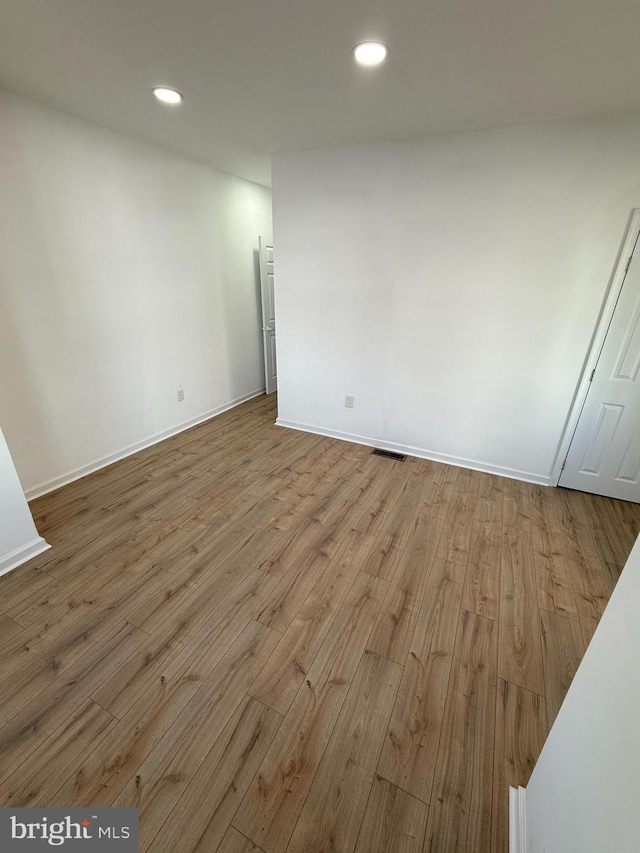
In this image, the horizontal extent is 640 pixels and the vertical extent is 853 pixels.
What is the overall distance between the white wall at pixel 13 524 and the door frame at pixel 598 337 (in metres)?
3.68

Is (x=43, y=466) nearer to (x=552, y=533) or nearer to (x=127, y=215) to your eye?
(x=127, y=215)

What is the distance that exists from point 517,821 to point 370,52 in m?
3.00

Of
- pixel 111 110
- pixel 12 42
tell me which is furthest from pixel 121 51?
pixel 111 110

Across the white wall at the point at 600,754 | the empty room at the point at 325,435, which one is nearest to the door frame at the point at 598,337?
the empty room at the point at 325,435

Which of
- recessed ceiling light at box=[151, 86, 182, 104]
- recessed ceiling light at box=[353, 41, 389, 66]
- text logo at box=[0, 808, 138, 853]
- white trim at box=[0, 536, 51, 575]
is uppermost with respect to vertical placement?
recessed ceiling light at box=[151, 86, 182, 104]

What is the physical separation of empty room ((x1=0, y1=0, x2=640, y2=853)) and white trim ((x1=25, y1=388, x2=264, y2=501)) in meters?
0.03

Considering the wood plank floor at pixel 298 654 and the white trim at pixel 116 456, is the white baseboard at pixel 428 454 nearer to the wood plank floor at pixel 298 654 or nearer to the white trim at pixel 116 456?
the wood plank floor at pixel 298 654

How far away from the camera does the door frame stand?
2279mm

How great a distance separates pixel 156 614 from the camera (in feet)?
5.87

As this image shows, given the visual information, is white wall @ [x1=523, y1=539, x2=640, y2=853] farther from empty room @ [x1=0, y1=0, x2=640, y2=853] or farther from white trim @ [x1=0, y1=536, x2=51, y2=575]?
white trim @ [x1=0, y1=536, x2=51, y2=575]

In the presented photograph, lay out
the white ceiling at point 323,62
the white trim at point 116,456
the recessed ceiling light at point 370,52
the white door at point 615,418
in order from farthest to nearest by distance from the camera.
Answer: the white trim at point 116,456 < the white door at point 615,418 < the recessed ceiling light at point 370,52 < the white ceiling at point 323,62

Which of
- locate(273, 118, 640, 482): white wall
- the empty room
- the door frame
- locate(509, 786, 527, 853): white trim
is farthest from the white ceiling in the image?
locate(509, 786, 527, 853): white trim

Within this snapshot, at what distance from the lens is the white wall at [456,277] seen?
2357 mm

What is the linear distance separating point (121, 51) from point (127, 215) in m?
1.41
